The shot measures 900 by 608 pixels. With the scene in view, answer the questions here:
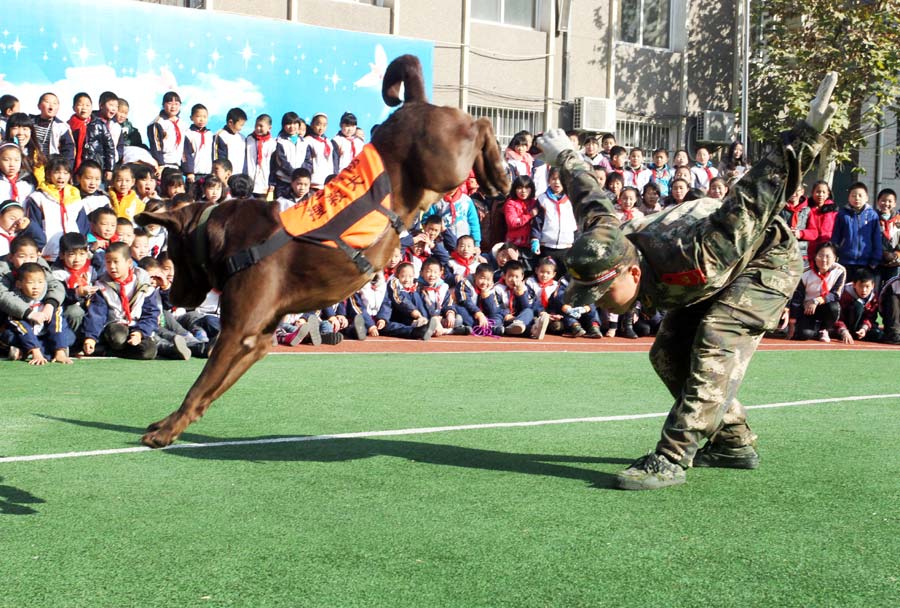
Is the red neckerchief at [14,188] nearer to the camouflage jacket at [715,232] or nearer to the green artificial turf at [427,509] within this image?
the green artificial turf at [427,509]

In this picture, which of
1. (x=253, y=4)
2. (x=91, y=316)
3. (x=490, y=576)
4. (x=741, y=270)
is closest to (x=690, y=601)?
(x=490, y=576)

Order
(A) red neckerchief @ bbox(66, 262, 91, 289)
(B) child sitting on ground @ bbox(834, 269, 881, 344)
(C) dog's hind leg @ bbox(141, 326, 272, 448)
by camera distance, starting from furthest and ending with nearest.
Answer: (B) child sitting on ground @ bbox(834, 269, 881, 344)
(A) red neckerchief @ bbox(66, 262, 91, 289)
(C) dog's hind leg @ bbox(141, 326, 272, 448)

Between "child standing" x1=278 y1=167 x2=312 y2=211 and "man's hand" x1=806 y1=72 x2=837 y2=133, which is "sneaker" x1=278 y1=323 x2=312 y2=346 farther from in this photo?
"man's hand" x1=806 y1=72 x2=837 y2=133

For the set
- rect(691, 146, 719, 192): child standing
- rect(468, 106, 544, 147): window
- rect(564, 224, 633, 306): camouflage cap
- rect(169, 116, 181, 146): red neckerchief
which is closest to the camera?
rect(564, 224, 633, 306): camouflage cap

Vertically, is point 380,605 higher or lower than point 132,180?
lower

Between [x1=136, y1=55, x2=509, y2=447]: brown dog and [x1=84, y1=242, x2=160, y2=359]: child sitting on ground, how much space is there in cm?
631

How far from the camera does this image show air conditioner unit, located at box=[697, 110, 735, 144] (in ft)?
76.4

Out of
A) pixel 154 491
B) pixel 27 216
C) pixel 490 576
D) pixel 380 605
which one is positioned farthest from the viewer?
pixel 27 216

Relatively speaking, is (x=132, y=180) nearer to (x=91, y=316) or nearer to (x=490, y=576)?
(x=91, y=316)

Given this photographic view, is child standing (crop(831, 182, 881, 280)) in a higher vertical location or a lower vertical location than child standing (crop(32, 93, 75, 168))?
lower

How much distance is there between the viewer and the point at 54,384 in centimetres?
848

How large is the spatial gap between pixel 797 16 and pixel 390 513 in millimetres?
21044

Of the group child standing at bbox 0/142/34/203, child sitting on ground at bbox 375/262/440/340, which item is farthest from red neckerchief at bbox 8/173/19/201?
child sitting on ground at bbox 375/262/440/340

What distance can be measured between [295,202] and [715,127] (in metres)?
14.8
